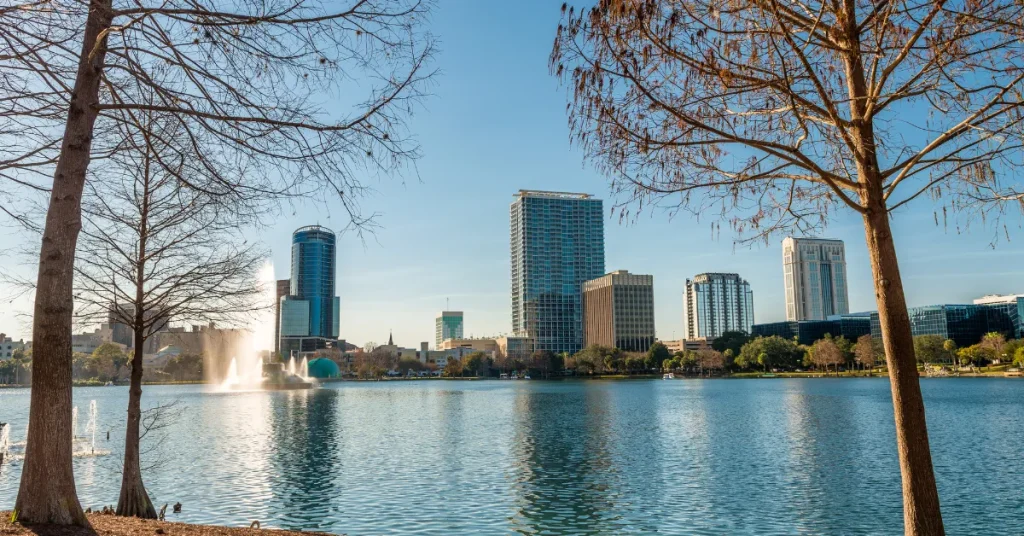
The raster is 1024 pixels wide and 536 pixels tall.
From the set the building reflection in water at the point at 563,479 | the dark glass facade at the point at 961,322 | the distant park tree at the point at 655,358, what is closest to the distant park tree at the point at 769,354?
the distant park tree at the point at 655,358

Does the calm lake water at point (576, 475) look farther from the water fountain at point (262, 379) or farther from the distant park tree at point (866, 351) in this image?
the distant park tree at point (866, 351)

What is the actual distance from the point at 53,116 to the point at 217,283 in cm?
818

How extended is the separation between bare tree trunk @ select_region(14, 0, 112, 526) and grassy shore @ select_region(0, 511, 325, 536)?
12.0 inches

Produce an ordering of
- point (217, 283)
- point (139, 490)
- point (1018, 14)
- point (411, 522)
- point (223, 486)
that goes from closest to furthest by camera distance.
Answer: point (1018, 14) → point (139, 490) → point (217, 283) → point (411, 522) → point (223, 486)

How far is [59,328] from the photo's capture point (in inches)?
368

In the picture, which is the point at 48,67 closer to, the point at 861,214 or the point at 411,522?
the point at 861,214

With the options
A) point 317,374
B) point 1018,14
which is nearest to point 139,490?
point 1018,14

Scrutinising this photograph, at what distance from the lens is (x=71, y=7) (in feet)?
28.8

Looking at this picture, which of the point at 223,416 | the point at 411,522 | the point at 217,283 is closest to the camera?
the point at 217,283

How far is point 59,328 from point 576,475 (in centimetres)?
2074

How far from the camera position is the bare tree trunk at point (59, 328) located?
923 cm

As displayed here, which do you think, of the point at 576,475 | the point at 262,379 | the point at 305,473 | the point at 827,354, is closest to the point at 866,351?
the point at 827,354

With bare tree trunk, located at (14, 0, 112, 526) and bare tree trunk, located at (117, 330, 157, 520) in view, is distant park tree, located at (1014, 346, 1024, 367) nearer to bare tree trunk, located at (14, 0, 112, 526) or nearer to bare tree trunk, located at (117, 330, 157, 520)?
bare tree trunk, located at (117, 330, 157, 520)

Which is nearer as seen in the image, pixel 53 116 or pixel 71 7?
pixel 71 7
